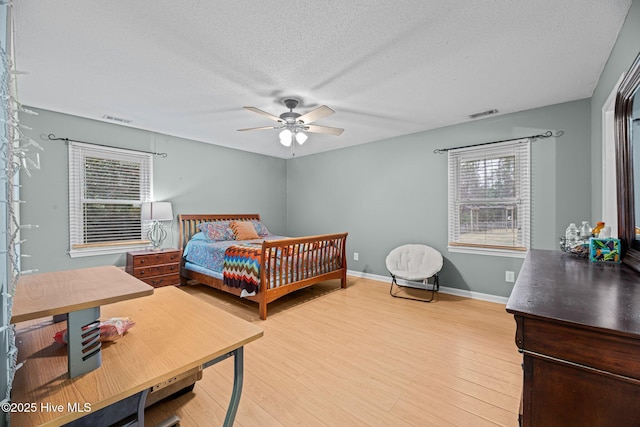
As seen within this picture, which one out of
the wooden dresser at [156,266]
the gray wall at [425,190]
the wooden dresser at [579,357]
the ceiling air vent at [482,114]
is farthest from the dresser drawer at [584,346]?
the wooden dresser at [156,266]

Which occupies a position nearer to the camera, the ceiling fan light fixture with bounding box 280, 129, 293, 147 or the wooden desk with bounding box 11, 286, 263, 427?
the wooden desk with bounding box 11, 286, 263, 427

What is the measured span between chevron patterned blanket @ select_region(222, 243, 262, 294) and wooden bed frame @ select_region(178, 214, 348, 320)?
89 mm

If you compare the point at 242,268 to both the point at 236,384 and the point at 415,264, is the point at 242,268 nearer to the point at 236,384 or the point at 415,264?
the point at 236,384

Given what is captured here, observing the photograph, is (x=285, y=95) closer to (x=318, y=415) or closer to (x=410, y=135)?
(x=410, y=135)

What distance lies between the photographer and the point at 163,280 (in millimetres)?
3869

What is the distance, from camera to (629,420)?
774mm

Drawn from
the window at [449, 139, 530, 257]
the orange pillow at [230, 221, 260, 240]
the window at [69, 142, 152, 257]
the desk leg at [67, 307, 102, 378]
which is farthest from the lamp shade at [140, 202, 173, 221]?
the window at [449, 139, 530, 257]

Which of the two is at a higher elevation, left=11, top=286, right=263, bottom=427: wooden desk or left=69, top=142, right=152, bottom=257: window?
left=69, top=142, right=152, bottom=257: window

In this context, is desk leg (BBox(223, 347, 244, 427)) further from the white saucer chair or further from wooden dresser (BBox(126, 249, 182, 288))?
wooden dresser (BBox(126, 249, 182, 288))

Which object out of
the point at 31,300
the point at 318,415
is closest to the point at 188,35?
the point at 31,300

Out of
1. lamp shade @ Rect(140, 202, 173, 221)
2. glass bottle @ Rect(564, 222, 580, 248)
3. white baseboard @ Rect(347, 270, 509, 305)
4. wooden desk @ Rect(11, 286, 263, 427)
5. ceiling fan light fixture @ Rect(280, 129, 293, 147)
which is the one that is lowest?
white baseboard @ Rect(347, 270, 509, 305)

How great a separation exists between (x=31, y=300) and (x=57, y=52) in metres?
2.22

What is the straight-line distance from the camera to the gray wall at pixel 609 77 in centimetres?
160

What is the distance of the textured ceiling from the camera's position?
1672 millimetres
